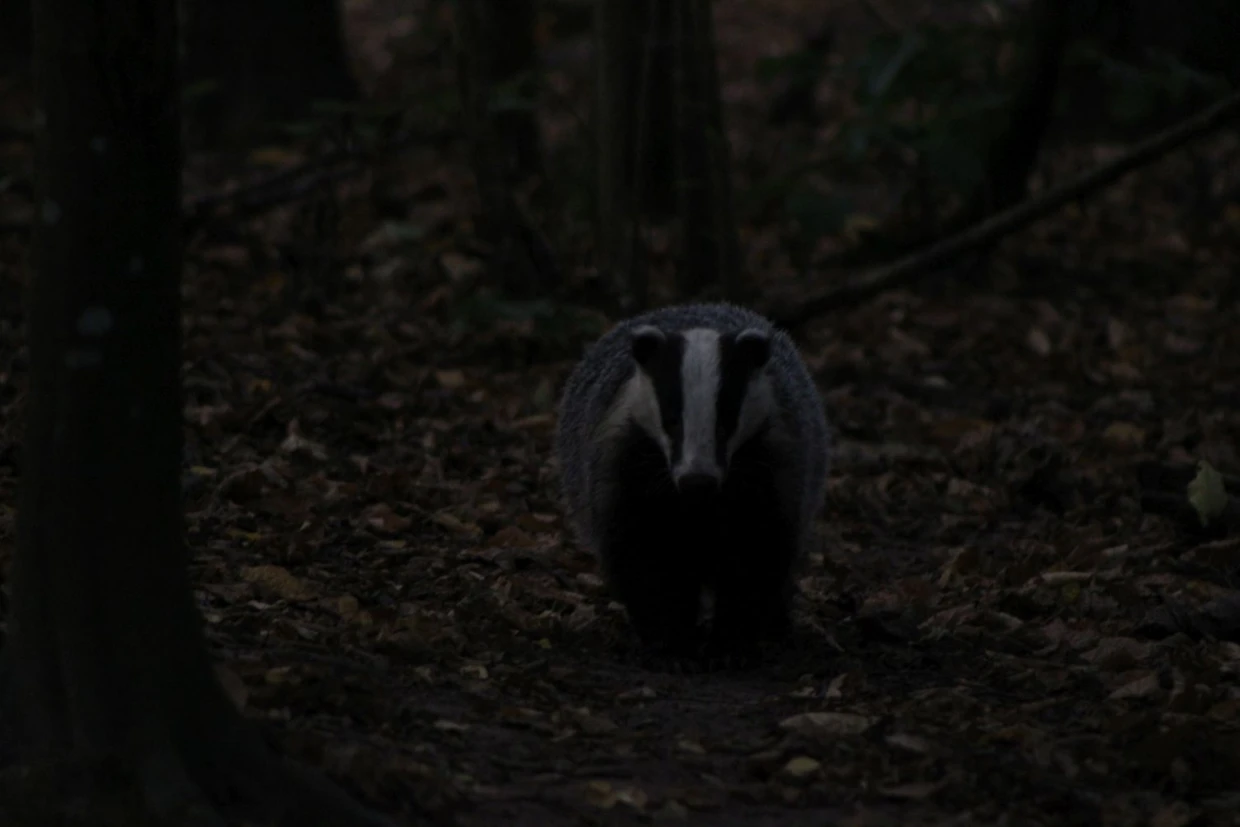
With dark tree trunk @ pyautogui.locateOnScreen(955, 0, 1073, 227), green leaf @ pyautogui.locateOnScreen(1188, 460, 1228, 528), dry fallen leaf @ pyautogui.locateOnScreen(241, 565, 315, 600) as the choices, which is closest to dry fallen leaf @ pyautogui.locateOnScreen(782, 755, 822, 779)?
dry fallen leaf @ pyautogui.locateOnScreen(241, 565, 315, 600)

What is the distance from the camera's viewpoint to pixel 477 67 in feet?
30.2

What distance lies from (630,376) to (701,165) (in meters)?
4.08

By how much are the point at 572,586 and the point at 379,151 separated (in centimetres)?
452

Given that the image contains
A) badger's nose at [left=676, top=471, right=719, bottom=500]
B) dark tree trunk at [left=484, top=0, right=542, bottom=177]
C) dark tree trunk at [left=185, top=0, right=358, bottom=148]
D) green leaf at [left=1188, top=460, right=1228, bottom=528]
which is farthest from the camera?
dark tree trunk at [left=185, top=0, right=358, bottom=148]

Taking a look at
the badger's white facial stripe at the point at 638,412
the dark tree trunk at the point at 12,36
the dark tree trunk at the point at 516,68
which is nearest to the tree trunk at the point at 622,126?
the dark tree trunk at the point at 516,68

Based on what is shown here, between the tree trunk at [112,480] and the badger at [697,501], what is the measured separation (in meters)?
1.98

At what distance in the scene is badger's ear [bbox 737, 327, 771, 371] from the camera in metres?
5.77

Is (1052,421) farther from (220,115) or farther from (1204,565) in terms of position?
(220,115)

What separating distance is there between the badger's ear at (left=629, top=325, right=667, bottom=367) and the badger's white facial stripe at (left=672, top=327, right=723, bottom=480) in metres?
0.08

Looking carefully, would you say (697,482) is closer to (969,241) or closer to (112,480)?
(112,480)

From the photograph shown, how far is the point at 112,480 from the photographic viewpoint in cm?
401

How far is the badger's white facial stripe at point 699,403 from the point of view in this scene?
5.52m

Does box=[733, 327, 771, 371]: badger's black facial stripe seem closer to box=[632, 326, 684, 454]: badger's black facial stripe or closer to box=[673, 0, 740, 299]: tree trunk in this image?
box=[632, 326, 684, 454]: badger's black facial stripe

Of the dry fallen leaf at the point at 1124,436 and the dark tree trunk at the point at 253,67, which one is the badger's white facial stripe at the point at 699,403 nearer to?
the dry fallen leaf at the point at 1124,436
